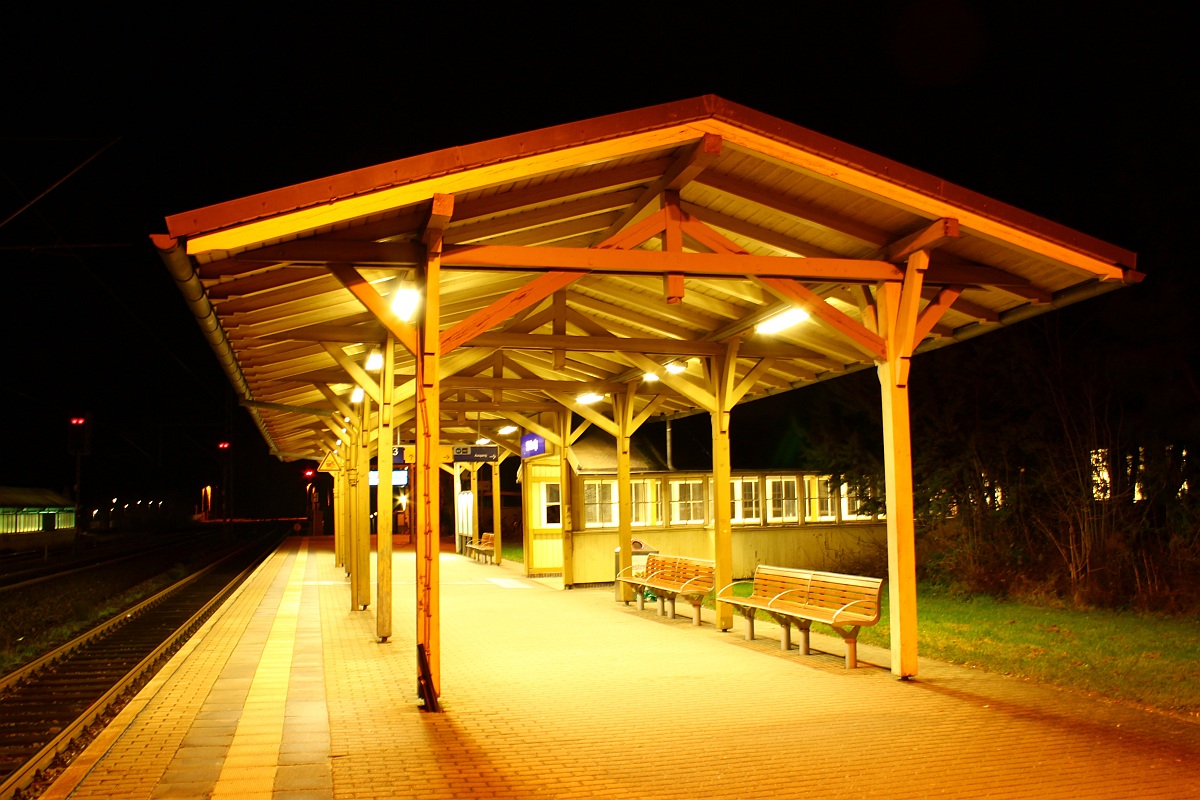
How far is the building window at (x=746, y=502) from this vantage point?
66.3 ft

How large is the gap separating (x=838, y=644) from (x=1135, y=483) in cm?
698

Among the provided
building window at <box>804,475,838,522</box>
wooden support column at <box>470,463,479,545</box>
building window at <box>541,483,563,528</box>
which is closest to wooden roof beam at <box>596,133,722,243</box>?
building window at <box>541,483,563,528</box>

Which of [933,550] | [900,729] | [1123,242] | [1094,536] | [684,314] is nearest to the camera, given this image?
[900,729]

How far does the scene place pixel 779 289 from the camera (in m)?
8.39

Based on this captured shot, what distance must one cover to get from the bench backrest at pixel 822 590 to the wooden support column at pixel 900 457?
0.70 feet

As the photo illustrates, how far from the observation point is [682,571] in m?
12.5

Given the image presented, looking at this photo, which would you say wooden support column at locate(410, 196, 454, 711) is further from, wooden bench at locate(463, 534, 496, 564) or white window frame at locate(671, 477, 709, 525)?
wooden bench at locate(463, 534, 496, 564)

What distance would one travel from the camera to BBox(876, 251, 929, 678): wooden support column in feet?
27.0

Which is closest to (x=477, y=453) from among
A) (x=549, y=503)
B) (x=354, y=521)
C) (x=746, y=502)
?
(x=549, y=503)

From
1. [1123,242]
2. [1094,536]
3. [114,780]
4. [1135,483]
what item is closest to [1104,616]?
[1094,536]

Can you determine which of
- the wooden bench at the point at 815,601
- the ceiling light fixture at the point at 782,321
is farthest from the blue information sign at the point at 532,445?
the ceiling light fixture at the point at 782,321

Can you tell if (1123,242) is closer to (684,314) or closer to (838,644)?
(684,314)

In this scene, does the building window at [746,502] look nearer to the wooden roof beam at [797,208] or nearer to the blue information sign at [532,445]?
the blue information sign at [532,445]

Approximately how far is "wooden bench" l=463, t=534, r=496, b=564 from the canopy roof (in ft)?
49.6
